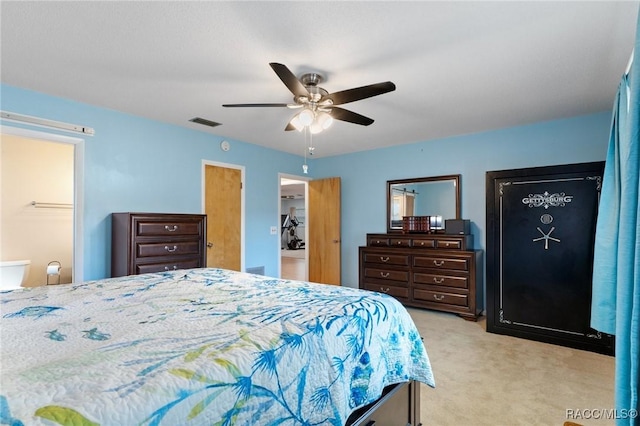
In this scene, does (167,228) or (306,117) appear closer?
(306,117)

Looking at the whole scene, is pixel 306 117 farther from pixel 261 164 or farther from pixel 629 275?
pixel 261 164

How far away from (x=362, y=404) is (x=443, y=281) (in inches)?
124

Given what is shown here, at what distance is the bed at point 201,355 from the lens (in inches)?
27.3

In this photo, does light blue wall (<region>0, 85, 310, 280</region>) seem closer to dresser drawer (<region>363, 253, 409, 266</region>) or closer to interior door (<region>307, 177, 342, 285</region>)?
interior door (<region>307, 177, 342, 285</region>)

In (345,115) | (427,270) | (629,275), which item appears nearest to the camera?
(629,275)

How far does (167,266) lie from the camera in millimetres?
3303

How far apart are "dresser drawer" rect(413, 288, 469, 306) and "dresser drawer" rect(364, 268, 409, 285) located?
215mm

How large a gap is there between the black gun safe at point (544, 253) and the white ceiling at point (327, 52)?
838 mm

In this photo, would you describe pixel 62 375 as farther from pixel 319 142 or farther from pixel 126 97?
pixel 319 142

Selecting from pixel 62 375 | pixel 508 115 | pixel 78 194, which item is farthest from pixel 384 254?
pixel 62 375

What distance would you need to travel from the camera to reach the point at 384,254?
457cm

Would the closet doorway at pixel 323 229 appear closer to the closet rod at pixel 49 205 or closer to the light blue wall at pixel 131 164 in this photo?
the light blue wall at pixel 131 164

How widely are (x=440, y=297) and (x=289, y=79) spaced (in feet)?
11.0

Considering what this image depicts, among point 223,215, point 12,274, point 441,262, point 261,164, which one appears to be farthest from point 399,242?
point 12,274
